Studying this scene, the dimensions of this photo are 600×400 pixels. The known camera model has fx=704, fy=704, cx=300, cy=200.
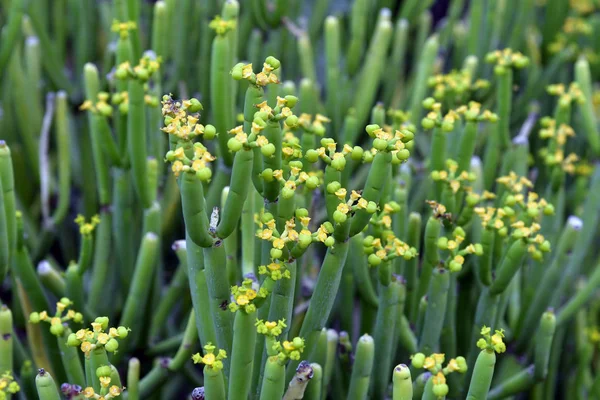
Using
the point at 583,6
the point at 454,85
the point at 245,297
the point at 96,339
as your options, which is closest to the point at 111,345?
the point at 96,339

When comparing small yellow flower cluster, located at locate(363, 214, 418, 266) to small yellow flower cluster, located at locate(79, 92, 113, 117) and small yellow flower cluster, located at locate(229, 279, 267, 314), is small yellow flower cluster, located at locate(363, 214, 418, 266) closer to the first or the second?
small yellow flower cluster, located at locate(229, 279, 267, 314)

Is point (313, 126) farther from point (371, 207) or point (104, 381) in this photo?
point (104, 381)

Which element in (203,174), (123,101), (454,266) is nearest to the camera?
(203,174)

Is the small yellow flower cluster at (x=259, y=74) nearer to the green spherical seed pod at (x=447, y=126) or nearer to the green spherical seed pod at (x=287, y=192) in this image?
the green spherical seed pod at (x=287, y=192)

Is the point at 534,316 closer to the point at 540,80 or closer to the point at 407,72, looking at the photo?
the point at 540,80

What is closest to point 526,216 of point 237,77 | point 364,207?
point 364,207

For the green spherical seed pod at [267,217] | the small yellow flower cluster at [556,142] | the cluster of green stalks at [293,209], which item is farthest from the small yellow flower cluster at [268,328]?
the small yellow flower cluster at [556,142]

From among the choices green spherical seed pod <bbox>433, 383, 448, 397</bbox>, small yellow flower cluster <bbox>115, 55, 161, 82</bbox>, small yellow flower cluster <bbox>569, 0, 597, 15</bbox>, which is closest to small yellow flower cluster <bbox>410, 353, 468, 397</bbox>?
green spherical seed pod <bbox>433, 383, 448, 397</bbox>
